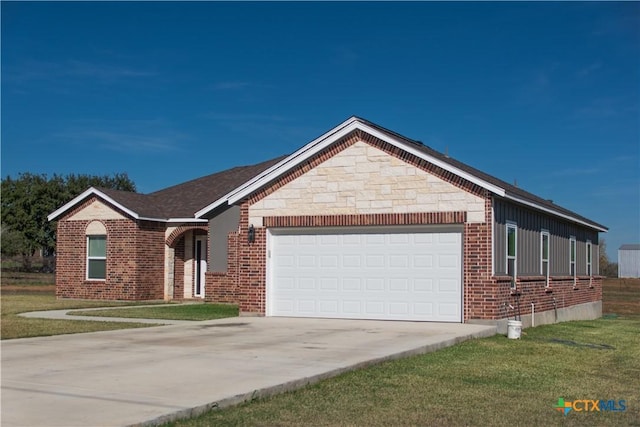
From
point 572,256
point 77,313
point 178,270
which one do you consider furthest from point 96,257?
point 572,256

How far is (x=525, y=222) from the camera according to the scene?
67.8ft

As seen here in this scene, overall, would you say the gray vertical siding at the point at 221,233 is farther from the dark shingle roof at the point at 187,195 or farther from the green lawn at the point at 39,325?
the green lawn at the point at 39,325

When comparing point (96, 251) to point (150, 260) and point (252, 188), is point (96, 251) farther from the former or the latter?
point (252, 188)

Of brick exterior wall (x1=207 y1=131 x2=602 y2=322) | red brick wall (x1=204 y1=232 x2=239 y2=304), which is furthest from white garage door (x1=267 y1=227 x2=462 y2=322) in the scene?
red brick wall (x1=204 y1=232 x2=239 y2=304)

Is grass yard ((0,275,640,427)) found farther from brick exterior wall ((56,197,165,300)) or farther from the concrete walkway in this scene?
brick exterior wall ((56,197,165,300))

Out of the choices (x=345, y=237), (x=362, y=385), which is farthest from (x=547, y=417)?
(x=345, y=237)

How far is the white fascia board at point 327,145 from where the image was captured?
17.7m

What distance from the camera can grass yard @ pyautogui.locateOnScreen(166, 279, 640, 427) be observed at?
7977mm

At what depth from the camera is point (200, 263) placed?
29.5m

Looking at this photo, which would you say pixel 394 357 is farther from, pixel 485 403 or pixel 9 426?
pixel 9 426

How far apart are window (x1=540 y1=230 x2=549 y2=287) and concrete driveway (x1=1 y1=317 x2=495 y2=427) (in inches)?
239

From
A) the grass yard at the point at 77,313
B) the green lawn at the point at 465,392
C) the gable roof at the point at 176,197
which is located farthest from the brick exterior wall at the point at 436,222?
the gable roof at the point at 176,197

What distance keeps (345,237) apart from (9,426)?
42.5 feet

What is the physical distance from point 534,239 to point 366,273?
18.2 ft
